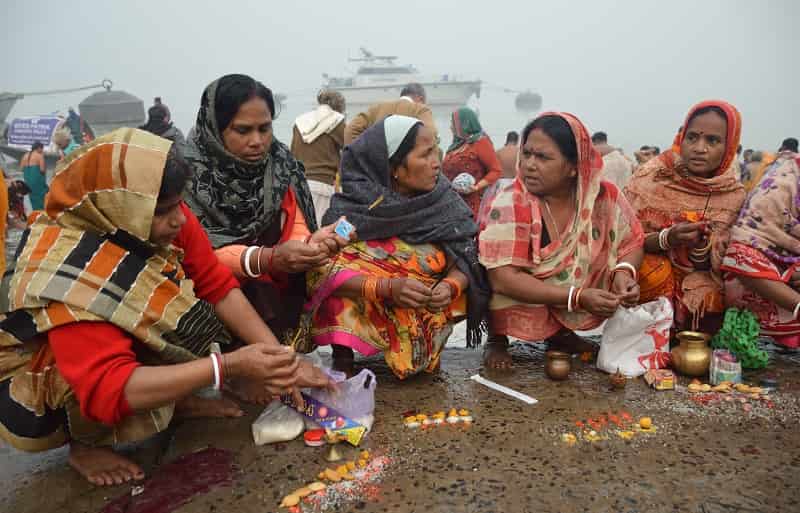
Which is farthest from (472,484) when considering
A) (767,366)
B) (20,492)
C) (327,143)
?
(327,143)

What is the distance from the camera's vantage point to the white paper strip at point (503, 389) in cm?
268

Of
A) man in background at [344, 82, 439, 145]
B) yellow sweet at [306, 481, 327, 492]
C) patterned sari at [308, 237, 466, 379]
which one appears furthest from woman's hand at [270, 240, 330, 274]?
man in background at [344, 82, 439, 145]

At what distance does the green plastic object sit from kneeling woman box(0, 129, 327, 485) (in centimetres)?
247

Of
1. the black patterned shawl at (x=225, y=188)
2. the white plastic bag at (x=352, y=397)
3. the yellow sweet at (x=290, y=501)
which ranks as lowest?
the yellow sweet at (x=290, y=501)

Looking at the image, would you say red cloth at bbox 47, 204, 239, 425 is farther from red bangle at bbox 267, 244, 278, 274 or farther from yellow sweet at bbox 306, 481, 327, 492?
red bangle at bbox 267, 244, 278, 274

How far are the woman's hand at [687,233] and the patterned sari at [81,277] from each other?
104 inches

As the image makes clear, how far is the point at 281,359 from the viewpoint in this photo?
191 centimetres

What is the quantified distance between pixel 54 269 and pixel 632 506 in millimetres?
2032

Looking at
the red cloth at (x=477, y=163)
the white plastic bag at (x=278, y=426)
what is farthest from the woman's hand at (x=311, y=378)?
the red cloth at (x=477, y=163)

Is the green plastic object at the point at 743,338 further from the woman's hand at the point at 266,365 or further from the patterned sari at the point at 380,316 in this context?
the woman's hand at the point at 266,365

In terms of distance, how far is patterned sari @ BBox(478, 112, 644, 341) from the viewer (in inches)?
120

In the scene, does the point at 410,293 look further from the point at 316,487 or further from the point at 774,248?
the point at 774,248

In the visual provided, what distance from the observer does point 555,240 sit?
310 cm

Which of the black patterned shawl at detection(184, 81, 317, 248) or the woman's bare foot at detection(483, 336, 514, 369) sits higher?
the black patterned shawl at detection(184, 81, 317, 248)
